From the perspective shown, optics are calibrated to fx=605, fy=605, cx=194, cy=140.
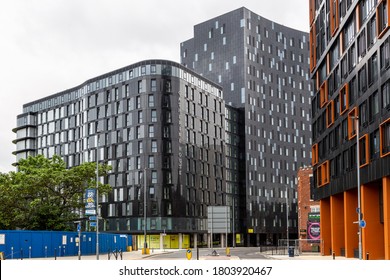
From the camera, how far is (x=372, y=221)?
52.2 m

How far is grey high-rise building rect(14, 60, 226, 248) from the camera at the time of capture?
390 feet

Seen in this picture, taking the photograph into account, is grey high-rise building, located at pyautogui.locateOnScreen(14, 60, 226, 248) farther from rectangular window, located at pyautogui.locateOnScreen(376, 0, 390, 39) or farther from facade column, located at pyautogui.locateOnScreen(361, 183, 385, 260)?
rectangular window, located at pyautogui.locateOnScreen(376, 0, 390, 39)

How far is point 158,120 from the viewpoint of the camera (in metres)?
120

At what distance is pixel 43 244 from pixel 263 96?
98.8 metres

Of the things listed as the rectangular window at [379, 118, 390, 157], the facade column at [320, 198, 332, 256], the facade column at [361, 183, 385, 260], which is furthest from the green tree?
the rectangular window at [379, 118, 390, 157]

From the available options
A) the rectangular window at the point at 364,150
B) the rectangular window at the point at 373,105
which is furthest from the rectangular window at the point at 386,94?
the rectangular window at the point at 364,150

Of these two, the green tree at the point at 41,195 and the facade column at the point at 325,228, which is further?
the green tree at the point at 41,195

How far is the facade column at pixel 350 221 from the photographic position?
59.4 meters

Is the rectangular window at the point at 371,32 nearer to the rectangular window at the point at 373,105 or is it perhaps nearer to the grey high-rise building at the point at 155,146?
the rectangular window at the point at 373,105

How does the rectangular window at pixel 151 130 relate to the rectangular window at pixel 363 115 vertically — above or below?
above

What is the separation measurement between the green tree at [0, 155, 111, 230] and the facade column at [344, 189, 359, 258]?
108 ft

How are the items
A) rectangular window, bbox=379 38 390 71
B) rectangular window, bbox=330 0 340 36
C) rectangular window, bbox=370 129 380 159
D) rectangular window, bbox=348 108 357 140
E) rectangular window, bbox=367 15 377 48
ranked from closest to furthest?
rectangular window, bbox=379 38 390 71
rectangular window, bbox=370 129 380 159
rectangular window, bbox=367 15 377 48
rectangular window, bbox=348 108 357 140
rectangular window, bbox=330 0 340 36

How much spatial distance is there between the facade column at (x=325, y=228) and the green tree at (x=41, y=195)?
27.9 meters

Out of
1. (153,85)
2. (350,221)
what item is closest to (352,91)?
(350,221)
